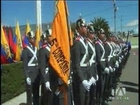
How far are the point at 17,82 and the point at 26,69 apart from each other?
387 centimetres

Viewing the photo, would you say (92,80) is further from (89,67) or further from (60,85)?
(60,85)

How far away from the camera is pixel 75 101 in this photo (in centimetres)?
741

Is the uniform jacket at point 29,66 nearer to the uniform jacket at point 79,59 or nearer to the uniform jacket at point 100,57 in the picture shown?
the uniform jacket at point 100,57

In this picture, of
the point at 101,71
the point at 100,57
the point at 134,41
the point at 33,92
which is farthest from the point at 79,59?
the point at 134,41

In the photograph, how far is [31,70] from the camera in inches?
341

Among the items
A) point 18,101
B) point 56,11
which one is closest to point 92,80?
point 56,11

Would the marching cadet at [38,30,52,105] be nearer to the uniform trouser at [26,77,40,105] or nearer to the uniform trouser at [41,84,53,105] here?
the uniform trouser at [41,84,53,105]

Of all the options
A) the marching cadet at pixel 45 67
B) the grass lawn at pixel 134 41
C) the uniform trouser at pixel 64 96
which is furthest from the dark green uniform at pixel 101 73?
the grass lawn at pixel 134 41

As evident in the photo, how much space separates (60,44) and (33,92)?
2300 mm

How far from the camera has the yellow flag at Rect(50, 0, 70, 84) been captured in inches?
266

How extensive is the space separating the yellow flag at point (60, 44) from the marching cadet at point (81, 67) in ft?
0.96

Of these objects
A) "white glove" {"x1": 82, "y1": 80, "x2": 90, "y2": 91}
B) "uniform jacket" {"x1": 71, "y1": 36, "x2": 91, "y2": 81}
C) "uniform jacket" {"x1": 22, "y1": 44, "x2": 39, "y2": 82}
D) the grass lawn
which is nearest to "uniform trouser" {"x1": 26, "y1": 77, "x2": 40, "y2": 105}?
"uniform jacket" {"x1": 22, "y1": 44, "x2": 39, "y2": 82}

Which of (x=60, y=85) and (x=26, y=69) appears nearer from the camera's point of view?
(x=60, y=85)

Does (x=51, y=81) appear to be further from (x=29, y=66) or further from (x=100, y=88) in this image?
(x=100, y=88)
